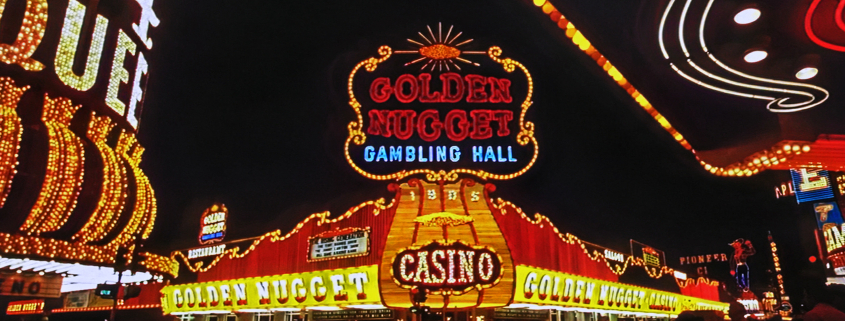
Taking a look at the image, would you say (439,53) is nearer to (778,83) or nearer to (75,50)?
(75,50)

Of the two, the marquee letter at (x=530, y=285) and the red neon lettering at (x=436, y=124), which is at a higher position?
the red neon lettering at (x=436, y=124)

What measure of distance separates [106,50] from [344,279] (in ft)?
32.2

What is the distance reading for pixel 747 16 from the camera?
550cm

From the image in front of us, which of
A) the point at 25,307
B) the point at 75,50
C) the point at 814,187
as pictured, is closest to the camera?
the point at 75,50

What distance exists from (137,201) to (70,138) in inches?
103

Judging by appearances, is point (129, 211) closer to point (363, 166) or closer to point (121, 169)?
point (121, 169)

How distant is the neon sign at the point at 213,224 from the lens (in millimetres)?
25797

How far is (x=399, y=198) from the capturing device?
18.3 metres

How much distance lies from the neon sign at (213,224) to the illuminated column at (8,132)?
13.5 metres

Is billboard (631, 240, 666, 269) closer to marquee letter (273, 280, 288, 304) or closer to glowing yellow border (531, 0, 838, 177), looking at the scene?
marquee letter (273, 280, 288, 304)

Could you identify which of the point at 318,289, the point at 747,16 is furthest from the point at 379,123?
the point at 747,16

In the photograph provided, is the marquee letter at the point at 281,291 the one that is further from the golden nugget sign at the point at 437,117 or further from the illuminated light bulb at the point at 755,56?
the illuminated light bulb at the point at 755,56

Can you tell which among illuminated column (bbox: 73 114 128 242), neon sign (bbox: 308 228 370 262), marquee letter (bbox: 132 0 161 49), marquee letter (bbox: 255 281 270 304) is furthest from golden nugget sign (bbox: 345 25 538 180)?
marquee letter (bbox: 132 0 161 49)

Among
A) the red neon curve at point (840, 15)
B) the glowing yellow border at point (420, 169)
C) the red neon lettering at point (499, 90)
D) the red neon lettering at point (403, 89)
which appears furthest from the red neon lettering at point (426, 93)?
the red neon curve at point (840, 15)
